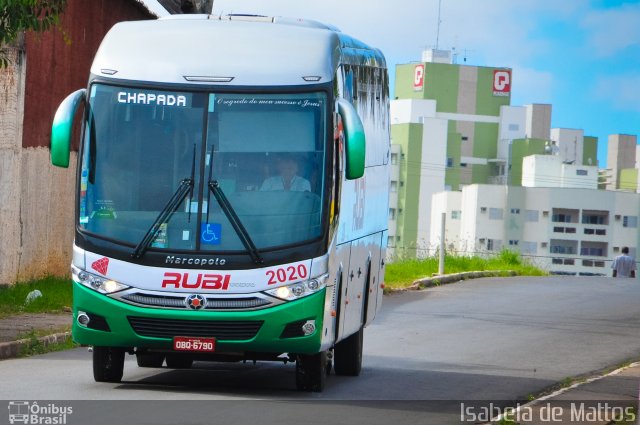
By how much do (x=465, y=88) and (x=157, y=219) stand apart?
152 meters

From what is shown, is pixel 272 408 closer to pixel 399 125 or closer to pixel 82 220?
pixel 82 220

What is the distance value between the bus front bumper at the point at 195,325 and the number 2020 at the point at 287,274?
211mm

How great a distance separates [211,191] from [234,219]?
0.33 metres

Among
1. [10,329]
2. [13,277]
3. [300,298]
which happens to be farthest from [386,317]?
[300,298]

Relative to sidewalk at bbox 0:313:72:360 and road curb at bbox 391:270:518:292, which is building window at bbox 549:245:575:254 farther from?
sidewalk at bbox 0:313:72:360

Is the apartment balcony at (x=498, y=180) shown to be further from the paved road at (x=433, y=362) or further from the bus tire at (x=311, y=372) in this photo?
the bus tire at (x=311, y=372)

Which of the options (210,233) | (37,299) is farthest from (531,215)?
(210,233)

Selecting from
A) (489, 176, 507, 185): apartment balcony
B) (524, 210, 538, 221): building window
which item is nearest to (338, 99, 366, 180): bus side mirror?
(524, 210, 538, 221): building window

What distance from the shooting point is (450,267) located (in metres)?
36.1

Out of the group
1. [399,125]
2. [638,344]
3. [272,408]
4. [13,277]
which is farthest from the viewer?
[399,125]

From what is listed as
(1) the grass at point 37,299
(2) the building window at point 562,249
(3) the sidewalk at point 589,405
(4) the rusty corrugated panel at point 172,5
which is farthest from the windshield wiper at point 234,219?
(2) the building window at point 562,249

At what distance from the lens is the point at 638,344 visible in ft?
68.3

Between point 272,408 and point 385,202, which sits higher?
point 385,202

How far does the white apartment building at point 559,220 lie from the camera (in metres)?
138
